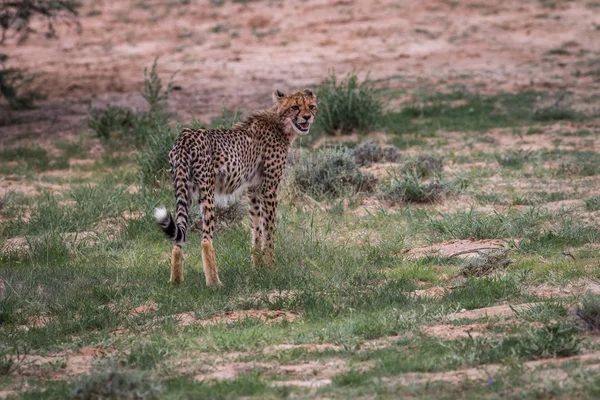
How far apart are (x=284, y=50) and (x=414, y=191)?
9.50 m

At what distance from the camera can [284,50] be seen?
1855cm

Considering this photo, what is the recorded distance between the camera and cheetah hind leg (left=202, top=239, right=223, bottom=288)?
23.0 feet

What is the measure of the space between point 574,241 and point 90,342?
3.79 meters

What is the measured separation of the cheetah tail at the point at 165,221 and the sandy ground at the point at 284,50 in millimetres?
7415

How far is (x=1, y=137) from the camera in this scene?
1399 centimetres

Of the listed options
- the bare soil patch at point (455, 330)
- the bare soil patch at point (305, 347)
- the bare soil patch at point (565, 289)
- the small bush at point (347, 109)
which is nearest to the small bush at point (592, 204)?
the bare soil patch at point (565, 289)

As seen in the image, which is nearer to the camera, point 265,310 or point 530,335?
point 530,335

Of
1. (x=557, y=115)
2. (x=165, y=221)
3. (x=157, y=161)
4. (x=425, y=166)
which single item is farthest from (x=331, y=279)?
(x=557, y=115)

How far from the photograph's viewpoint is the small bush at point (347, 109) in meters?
12.6

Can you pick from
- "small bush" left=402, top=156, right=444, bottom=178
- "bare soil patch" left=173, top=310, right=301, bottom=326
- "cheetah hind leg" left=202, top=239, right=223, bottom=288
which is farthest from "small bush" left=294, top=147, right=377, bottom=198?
"bare soil patch" left=173, top=310, right=301, bottom=326

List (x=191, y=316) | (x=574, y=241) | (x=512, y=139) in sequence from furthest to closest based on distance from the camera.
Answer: (x=512, y=139) → (x=574, y=241) → (x=191, y=316)

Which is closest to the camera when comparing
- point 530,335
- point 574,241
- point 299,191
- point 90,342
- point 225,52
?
point 530,335

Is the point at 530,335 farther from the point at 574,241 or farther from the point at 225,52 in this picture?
the point at 225,52

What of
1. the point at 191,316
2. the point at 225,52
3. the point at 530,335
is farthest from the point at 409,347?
the point at 225,52
